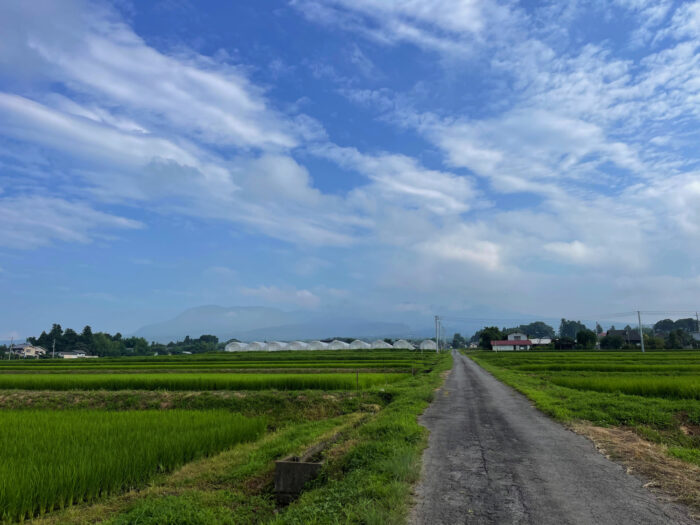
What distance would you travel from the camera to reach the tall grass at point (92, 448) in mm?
7855

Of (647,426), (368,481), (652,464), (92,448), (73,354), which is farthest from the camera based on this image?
(73,354)

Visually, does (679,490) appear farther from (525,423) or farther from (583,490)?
(525,423)

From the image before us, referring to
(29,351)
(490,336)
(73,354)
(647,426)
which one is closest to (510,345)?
(490,336)

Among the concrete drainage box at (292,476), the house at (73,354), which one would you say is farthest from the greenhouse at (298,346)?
the concrete drainage box at (292,476)

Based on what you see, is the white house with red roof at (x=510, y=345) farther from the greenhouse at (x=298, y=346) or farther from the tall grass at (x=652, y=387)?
the tall grass at (x=652, y=387)

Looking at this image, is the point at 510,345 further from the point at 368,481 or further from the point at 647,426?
the point at 368,481

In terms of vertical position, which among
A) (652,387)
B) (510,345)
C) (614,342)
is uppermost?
(652,387)

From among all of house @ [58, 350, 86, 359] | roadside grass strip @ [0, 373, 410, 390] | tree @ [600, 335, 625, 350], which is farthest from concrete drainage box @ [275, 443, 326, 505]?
house @ [58, 350, 86, 359]

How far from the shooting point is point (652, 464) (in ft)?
28.0

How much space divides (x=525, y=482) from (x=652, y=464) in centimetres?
323

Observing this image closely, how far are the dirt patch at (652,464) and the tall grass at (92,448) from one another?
10.2m

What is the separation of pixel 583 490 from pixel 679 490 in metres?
1.57

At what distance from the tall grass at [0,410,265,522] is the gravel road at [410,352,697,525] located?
6.43 meters

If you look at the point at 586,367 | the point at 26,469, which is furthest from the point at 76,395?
the point at 586,367
